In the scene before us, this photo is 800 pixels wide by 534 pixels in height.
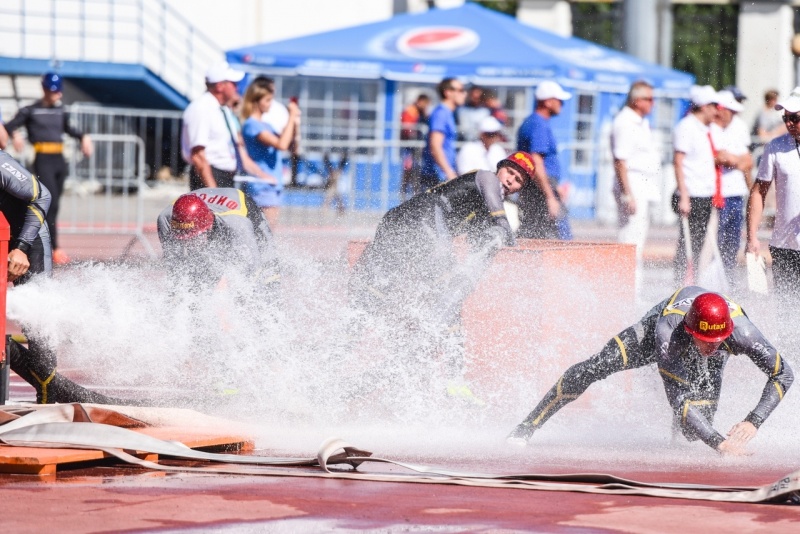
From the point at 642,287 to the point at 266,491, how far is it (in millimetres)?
6898

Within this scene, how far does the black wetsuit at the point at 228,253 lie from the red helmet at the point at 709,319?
9.24ft

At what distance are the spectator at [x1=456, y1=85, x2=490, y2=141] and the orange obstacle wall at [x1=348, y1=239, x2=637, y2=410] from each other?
29.5ft

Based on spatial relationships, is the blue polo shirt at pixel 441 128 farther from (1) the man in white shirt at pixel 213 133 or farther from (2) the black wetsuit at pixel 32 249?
(2) the black wetsuit at pixel 32 249

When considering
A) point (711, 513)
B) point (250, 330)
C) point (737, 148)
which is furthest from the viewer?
point (737, 148)

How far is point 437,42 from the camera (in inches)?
904

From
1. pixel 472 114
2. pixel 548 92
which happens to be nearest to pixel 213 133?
pixel 548 92

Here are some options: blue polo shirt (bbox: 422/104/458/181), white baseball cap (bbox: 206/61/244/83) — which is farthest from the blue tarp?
white baseball cap (bbox: 206/61/244/83)

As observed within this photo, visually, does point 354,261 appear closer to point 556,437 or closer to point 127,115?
point 556,437

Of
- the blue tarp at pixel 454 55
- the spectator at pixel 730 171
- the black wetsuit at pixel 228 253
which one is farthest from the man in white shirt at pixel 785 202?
the blue tarp at pixel 454 55

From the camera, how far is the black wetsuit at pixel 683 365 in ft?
23.3

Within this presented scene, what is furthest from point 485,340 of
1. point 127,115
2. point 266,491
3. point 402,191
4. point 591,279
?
point 127,115

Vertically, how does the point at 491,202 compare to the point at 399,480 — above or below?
above

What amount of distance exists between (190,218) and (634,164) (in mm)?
5350

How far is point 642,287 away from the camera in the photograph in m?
12.3
